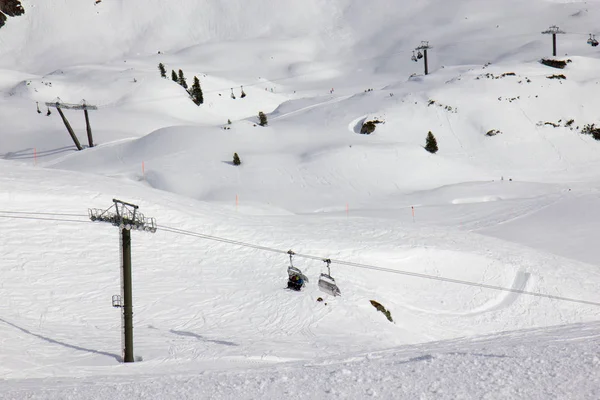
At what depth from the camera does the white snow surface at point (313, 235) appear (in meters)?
16.1

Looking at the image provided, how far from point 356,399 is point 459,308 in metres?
18.3

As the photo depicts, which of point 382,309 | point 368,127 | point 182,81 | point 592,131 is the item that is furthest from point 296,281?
point 182,81

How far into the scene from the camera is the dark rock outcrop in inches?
4697

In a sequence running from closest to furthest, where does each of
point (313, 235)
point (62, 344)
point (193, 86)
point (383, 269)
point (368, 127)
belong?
point (62, 344) < point (383, 269) < point (313, 235) < point (368, 127) < point (193, 86)

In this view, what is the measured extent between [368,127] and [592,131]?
19722 mm

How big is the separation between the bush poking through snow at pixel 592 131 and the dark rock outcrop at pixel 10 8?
99.0 m

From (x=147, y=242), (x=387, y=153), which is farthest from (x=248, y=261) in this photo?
(x=387, y=153)

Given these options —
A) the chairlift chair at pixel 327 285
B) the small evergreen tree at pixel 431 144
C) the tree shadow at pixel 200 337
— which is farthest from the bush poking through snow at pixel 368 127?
the tree shadow at pixel 200 337

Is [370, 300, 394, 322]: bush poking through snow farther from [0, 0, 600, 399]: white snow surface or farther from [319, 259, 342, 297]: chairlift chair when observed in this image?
[319, 259, 342, 297]: chairlift chair

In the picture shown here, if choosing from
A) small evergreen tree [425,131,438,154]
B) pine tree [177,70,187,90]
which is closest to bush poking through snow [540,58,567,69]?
small evergreen tree [425,131,438,154]

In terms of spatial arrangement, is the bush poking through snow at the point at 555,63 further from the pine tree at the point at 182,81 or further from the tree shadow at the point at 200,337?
the tree shadow at the point at 200,337

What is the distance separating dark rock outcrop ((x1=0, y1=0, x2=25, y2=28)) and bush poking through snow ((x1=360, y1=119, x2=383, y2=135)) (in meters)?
85.8

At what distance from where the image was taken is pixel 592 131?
60031 mm

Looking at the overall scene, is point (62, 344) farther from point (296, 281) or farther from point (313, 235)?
point (313, 235)
